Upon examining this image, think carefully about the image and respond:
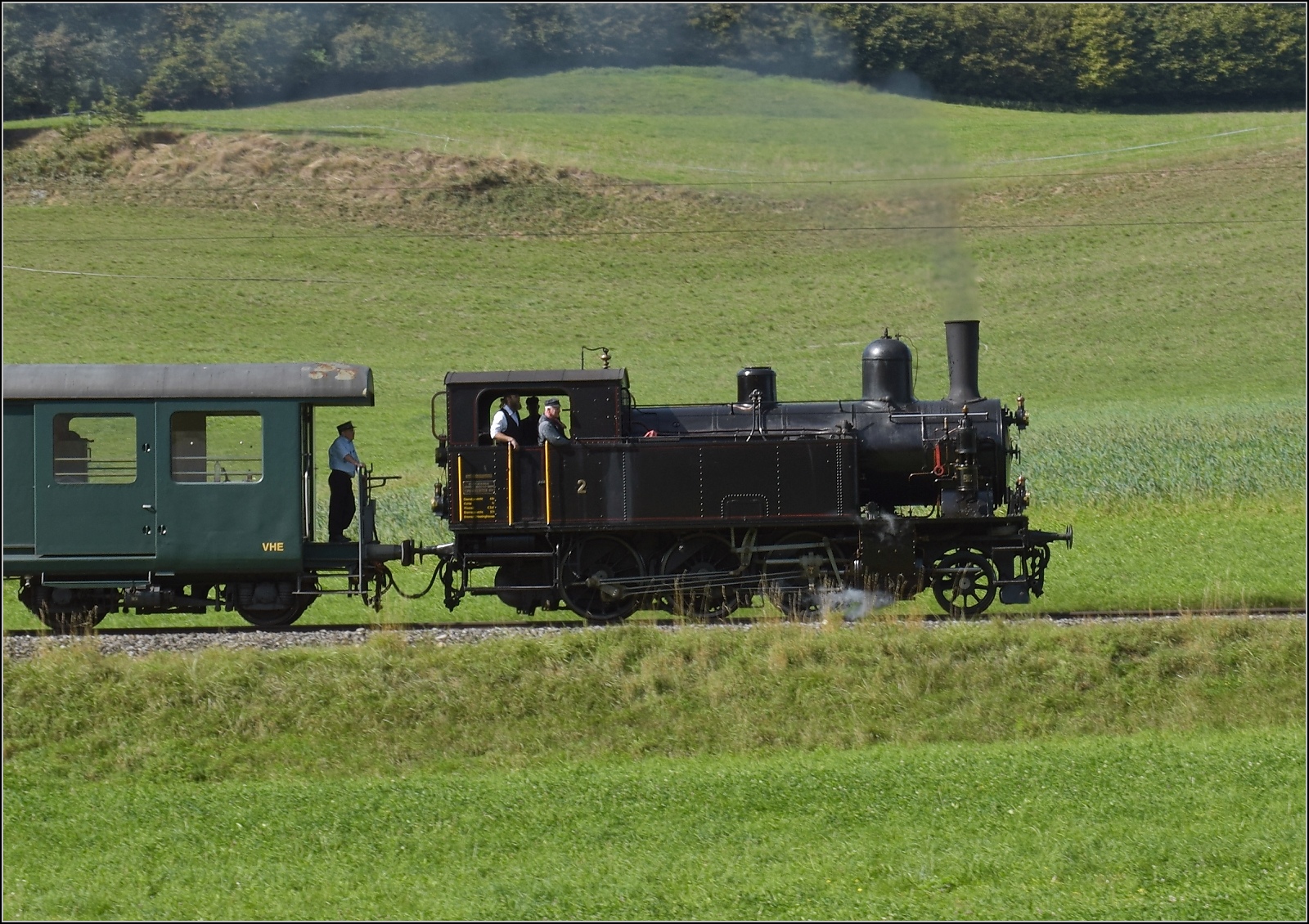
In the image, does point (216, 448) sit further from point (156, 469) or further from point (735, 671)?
point (735, 671)

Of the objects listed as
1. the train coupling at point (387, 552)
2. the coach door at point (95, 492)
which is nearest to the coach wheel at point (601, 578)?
the train coupling at point (387, 552)

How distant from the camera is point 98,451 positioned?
13.7 metres

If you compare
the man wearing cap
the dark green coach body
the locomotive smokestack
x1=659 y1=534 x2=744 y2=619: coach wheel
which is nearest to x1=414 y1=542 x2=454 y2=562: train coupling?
the dark green coach body

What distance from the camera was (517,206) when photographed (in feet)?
178

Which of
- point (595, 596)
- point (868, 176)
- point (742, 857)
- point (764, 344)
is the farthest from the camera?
point (868, 176)

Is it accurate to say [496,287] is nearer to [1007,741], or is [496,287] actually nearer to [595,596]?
[595,596]

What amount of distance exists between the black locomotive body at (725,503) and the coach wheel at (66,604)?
3569 mm

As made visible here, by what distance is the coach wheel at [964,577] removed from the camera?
1409cm

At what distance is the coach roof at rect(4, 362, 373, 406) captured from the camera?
1339cm

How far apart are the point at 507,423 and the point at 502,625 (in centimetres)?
211

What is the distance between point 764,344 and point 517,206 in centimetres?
1754

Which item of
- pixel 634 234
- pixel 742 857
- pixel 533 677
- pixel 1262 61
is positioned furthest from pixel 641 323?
pixel 1262 61

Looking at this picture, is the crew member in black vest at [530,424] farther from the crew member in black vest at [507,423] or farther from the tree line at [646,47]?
the tree line at [646,47]

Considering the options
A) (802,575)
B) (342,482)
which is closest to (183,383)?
(342,482)
